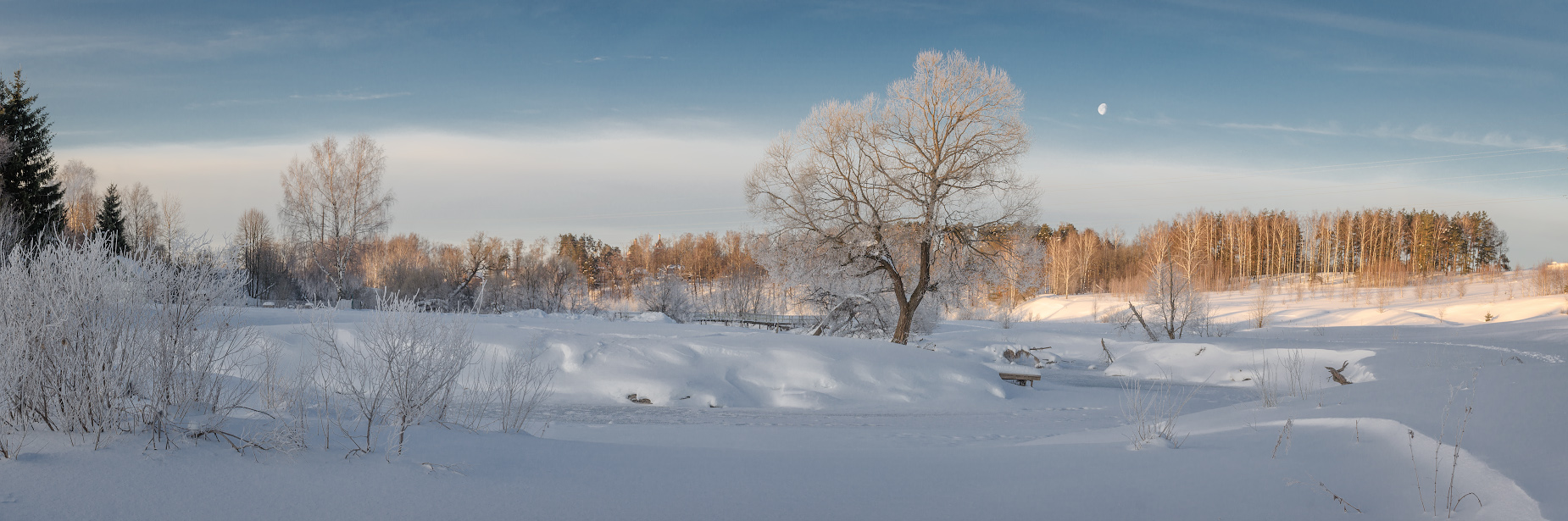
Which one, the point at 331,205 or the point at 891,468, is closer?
A: the point at 891,468

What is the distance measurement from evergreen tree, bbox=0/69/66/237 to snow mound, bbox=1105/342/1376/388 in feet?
110

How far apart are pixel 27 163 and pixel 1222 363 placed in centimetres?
3875

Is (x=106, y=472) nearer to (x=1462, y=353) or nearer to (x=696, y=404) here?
(x=696, y=404)

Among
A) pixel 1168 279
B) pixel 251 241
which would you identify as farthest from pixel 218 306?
pixel 251 241

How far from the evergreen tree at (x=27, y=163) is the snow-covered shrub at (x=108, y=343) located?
28085 millimetres

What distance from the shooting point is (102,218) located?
35.8m

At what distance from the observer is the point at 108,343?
14.7ft

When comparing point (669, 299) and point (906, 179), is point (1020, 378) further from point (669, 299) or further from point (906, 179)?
point (669, 299)

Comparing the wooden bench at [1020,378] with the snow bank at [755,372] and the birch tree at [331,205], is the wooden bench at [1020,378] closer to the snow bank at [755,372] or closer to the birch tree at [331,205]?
the snow bank at [755,372]

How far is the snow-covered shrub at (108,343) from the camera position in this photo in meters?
4.24

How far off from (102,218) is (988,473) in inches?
1785

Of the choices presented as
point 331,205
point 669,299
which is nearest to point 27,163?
point 331,205

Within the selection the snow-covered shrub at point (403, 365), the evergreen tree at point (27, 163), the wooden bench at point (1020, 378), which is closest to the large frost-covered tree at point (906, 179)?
the wooden bench at point (1020, 378)

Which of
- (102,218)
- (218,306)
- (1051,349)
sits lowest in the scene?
(1051,349)
